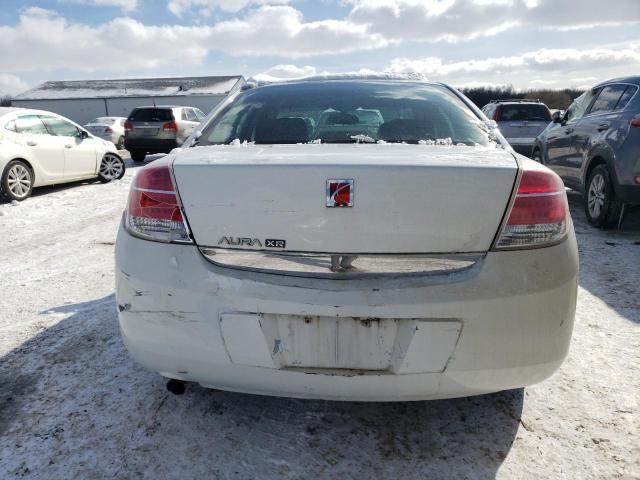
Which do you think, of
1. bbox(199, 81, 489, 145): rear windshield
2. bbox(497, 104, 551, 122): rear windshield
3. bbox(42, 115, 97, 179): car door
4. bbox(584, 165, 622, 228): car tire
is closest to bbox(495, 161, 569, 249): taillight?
bbox(199, 81, 489, 145): rear windshield

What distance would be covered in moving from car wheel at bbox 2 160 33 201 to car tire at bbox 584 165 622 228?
7.97 meters

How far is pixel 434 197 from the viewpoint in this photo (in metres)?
1.82

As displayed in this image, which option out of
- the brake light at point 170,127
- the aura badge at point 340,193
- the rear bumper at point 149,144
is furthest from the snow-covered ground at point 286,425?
the brake light at point 170,127

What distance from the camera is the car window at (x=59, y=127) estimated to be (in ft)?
29.8

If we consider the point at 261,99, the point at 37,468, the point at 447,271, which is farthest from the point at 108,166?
the point at 447,271

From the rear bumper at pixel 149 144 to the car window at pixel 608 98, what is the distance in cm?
1061

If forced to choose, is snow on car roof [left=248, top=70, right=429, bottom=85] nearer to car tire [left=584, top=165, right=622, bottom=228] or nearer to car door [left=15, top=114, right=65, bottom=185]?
car tire [left=584, top=165, right=622, bottom=228]

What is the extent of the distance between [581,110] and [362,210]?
6.17 m

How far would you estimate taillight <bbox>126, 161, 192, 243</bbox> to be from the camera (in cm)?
196

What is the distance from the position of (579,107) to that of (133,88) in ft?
147

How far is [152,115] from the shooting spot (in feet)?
47.2

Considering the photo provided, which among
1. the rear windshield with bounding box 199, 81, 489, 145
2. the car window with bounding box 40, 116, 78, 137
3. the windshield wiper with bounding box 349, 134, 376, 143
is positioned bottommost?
the car window with bounding box 40, 116, 78, 137

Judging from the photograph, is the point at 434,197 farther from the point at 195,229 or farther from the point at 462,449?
the point at 462,449

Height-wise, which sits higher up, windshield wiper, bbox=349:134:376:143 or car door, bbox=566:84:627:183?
windshield wiper, bbox=349:134:376:143
